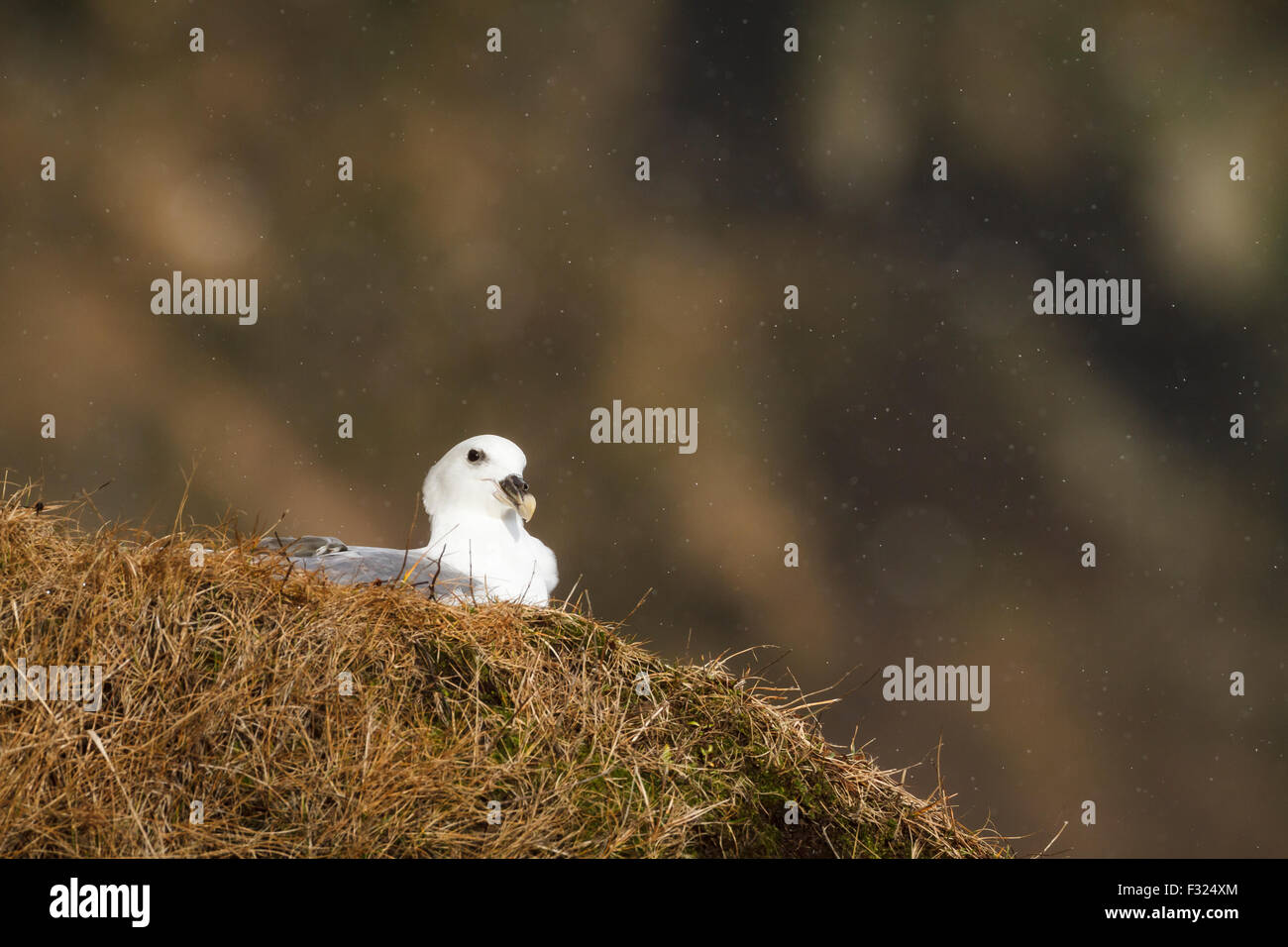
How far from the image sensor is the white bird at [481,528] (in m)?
4.67

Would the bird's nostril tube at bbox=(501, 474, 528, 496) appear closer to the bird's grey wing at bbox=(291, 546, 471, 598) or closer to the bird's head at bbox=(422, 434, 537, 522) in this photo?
the bird's head at bbox=(422, 434, 537, 522)

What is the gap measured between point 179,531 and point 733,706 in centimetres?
168

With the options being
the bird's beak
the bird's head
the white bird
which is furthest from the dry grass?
the bird's head

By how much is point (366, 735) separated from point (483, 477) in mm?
2824

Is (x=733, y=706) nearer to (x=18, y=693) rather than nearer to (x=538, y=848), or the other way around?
(x=538, y=848)

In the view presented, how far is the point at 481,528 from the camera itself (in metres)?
5.18

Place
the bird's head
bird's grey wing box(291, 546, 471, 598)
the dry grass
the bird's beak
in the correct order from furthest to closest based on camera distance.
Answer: the bird's head → the bird's beak → bird's grey wing box(291, 546, 471, 598) → the dry grass

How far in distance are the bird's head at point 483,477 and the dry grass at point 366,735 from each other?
1.95m

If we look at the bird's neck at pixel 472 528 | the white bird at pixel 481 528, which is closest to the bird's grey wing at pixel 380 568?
the white bird at pixel 481 528

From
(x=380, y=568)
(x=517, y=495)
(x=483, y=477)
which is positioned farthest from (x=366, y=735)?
(x=483, y=477)

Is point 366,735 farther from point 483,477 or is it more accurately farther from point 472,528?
point 483,477

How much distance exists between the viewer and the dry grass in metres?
2.37

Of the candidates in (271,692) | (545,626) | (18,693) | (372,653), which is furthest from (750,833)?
(18,693)
